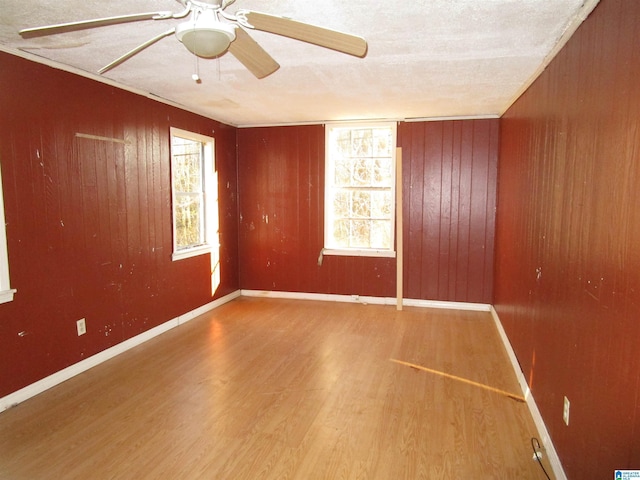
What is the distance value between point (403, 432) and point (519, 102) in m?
3.02

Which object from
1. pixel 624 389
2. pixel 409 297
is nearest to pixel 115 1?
pixel 624 389

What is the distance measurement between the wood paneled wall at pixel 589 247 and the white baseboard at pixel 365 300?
2206mm

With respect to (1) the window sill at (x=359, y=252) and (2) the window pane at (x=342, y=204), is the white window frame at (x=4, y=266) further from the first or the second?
(2) the window pane at (x=342, y=204)

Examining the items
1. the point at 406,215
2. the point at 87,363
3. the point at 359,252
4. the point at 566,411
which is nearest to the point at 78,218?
the point at 87,363

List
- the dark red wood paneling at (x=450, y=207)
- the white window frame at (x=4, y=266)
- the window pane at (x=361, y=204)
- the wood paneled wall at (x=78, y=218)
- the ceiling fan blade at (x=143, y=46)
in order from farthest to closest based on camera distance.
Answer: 1. the window pane at (x=361, y=204)
2. the dark red wood paneling at (x=450, y=207)
3. the wood paneled wall at (x=78, y=218)
4. the white window frame at (x=4, y=266)
5. the ceiling fan blade at (x=143, y=46)

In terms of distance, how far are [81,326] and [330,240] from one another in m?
3.20

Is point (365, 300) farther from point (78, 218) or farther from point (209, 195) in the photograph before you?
point (78, 218)

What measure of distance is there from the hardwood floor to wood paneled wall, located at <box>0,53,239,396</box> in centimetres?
32

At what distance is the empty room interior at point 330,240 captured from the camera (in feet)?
5.87

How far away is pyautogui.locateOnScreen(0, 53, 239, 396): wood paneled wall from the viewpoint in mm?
2770

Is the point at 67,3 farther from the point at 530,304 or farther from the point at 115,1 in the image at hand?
the point at 530,304

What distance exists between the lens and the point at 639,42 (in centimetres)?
141

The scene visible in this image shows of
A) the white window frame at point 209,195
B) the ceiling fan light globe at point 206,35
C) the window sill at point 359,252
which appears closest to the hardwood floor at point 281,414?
the white window frame at point 209,195

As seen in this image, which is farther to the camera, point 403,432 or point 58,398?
point 58,398
